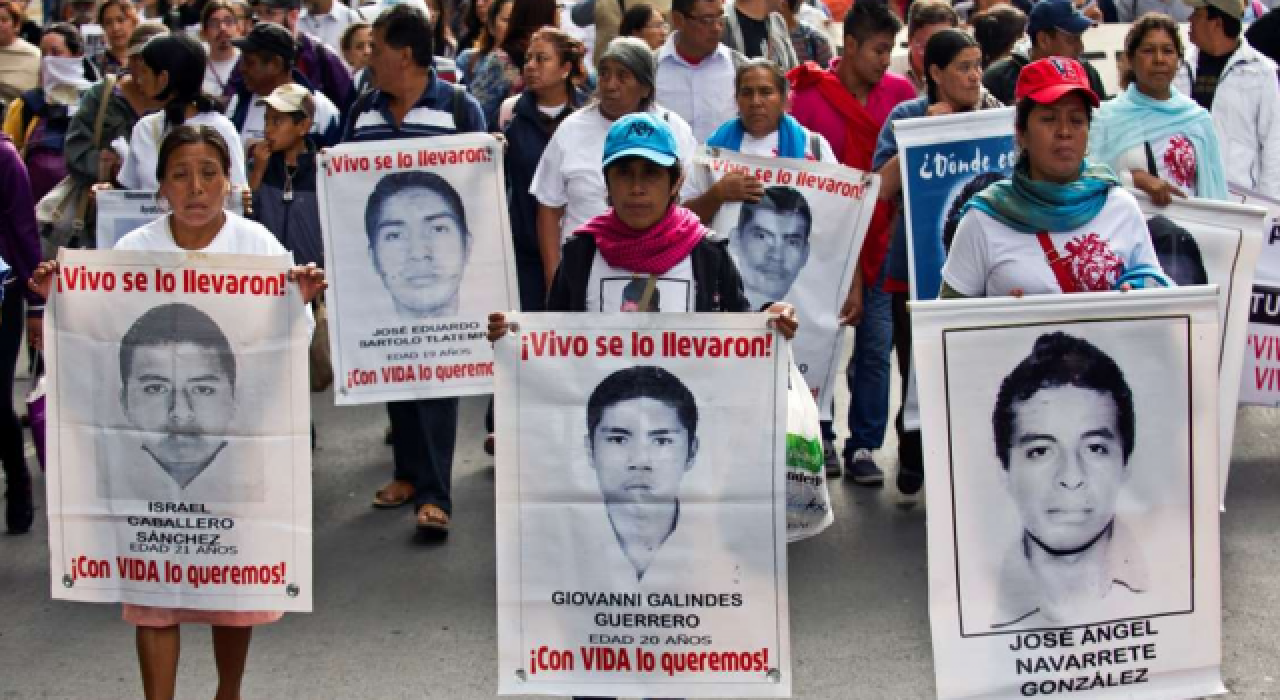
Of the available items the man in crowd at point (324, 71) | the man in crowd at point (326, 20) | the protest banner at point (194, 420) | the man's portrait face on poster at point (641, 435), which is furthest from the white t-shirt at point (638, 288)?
the man in crowd at point (326, 20)

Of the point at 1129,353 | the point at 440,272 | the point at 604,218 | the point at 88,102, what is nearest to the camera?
the point at 1129,353

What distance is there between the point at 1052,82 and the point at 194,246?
2407 millimetres

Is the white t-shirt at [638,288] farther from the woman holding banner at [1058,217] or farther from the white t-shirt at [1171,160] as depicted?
the white t-shirt at [1171,160]

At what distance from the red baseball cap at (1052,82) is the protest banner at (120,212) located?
153 inches

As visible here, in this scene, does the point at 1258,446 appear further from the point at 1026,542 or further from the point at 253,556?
the point at 253,556

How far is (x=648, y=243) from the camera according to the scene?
17.1ft

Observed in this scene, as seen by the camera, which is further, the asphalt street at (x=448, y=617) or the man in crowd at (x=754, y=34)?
the man in crowd at (x=754, y=34)

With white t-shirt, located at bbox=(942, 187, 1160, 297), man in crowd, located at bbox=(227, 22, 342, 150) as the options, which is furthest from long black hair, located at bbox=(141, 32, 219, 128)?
white t-shirt, located at bbox=(942, 187, 1160, 297)

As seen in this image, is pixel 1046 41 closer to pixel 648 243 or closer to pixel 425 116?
pixel 425 116

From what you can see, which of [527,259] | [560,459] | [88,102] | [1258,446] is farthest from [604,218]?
[1258,446]

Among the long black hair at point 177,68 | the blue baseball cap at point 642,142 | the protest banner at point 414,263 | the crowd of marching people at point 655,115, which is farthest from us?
the long black hair at point 177,68

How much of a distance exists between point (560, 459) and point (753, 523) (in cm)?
50

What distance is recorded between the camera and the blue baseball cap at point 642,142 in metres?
5.12

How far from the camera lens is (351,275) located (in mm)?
7684
